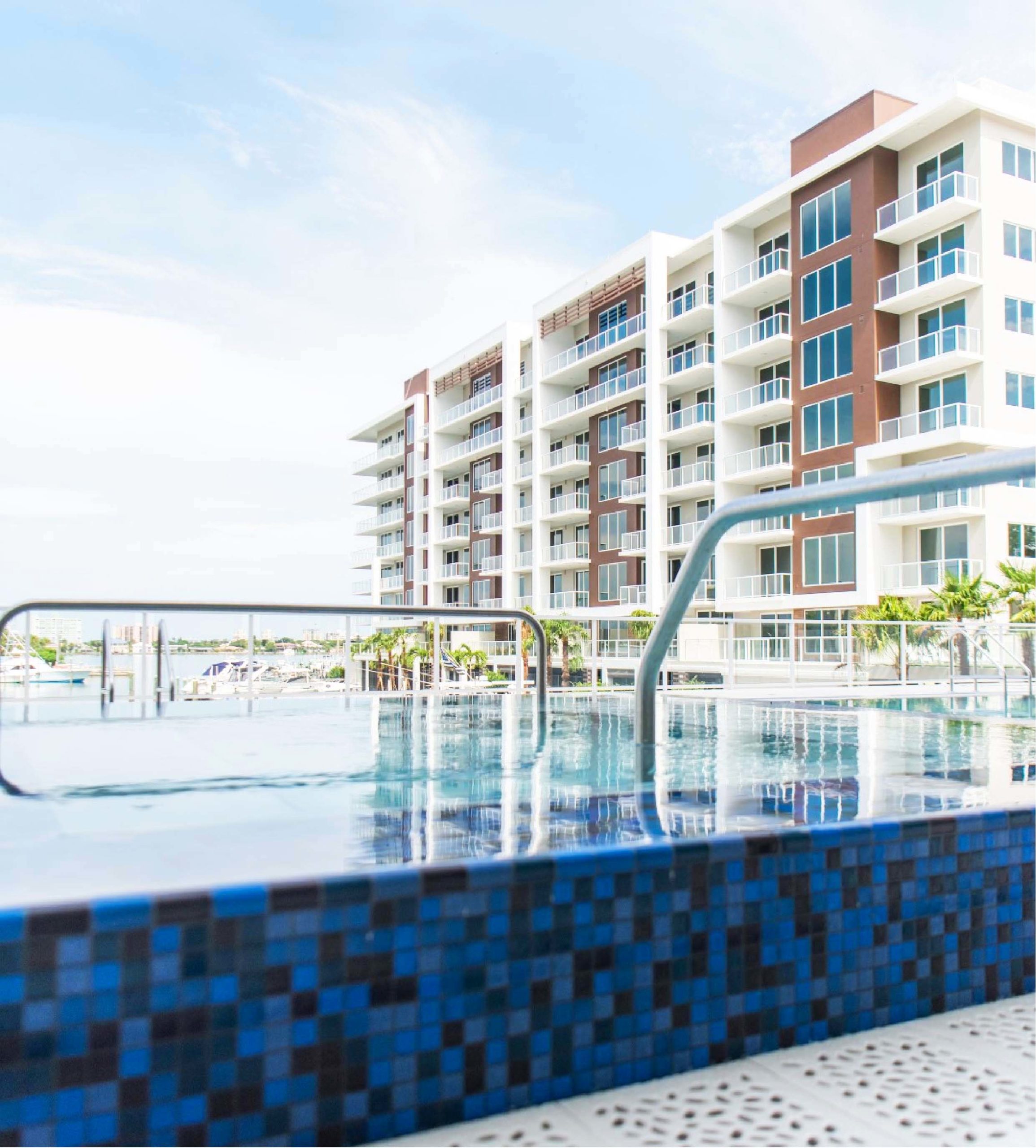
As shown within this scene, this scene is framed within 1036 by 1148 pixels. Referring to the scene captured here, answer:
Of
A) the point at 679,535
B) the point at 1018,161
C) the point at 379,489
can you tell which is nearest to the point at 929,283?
the point at 1018,161

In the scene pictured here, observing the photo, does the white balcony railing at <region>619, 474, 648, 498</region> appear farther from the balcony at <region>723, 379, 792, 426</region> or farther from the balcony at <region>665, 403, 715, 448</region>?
the balcony at <region>723, 379, 792, 426</region>

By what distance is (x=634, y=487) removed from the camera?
3086cm

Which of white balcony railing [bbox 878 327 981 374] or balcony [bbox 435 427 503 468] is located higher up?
balcony [bbox 435 427 503 468]

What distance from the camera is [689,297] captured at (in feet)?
95.4

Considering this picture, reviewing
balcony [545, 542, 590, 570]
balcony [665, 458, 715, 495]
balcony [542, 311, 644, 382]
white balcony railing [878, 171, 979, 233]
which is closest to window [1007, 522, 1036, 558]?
white balcony railing [878, 171, 979, 233]

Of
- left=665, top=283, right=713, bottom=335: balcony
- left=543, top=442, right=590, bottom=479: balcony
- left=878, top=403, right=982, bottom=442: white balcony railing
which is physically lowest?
left=878, top=403, right=982, bottom=442: white balcony railing

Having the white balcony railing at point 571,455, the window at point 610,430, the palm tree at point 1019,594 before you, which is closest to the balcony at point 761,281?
the window at point 610,430

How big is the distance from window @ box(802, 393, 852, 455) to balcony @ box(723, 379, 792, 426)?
758mm

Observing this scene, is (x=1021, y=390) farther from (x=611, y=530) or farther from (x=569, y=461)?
(x=569, y=461)

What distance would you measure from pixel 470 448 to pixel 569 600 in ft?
30.4

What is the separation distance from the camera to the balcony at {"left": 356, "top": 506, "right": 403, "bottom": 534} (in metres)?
48.6

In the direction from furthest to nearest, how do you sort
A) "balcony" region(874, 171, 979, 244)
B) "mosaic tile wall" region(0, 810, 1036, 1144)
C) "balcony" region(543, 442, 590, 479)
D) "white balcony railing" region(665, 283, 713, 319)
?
"balcony" region(543, 442, 590, 479), "white balcony railing" region(665, 283, 713, 319), "balcony" region(874, 171, 979, 244), "mosaic tile wall" region(0, 810, 1036, 1144)

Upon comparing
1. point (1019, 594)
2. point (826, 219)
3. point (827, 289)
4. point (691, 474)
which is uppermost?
point (826, 219)

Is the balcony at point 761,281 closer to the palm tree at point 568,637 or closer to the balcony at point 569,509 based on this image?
the balcony at point 569,509
